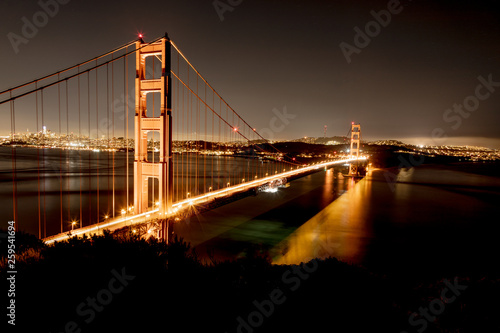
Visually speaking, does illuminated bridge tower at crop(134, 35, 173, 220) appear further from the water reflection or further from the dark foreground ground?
the water reflection

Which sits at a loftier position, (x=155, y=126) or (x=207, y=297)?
(x=155, y=126)

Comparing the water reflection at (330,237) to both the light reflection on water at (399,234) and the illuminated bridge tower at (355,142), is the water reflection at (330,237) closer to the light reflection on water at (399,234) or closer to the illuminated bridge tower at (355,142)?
the light reflection on water at (399,234)

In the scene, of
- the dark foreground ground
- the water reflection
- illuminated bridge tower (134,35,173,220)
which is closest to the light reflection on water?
the water reflection

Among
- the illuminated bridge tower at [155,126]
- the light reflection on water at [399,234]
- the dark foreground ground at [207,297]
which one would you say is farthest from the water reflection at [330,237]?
the dark foreground ground at [207,297]

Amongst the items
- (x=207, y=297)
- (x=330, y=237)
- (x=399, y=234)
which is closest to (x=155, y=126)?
(x=207, y=297)

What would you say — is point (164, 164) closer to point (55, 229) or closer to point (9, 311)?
point (9, 311)

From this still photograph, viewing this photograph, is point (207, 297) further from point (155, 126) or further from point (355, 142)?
point (355, 142)
